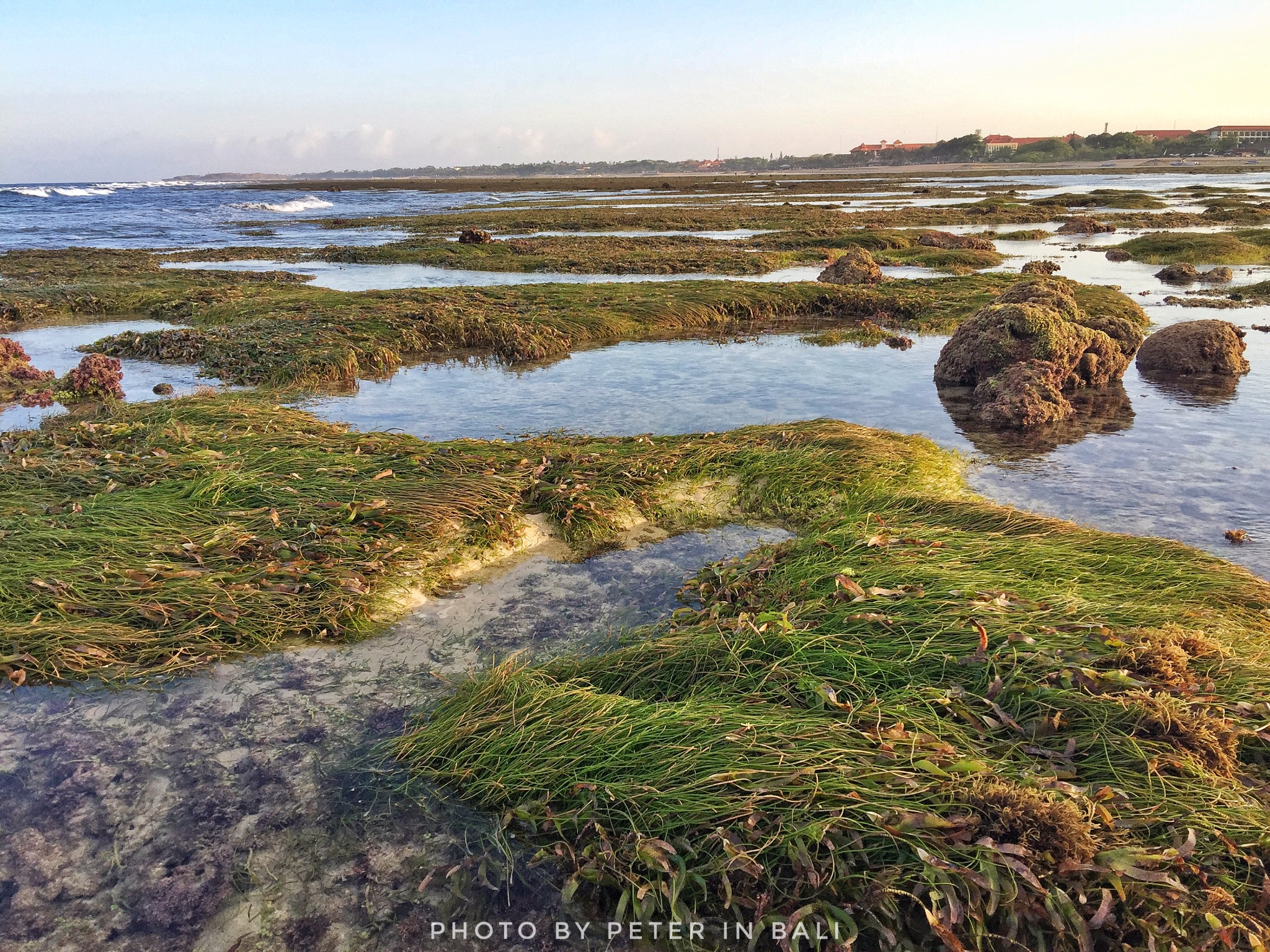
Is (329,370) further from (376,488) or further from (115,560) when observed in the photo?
(115,560)

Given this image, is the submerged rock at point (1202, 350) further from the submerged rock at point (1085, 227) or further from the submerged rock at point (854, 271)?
the submerged rock at point (1085, 227)

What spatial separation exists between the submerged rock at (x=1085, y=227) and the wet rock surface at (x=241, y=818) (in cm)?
3844

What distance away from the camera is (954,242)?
28547 mm

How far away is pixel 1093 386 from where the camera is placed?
11711mm

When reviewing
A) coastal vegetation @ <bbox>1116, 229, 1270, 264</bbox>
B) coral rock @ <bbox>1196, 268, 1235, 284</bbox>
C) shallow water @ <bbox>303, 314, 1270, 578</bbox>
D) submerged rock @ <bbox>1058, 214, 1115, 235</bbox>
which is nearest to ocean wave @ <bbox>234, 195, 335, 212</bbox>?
submerged rock @ <bbox>1058, 214, 1115, 235</bbox>

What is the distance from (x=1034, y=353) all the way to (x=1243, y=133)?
22121 centimetres

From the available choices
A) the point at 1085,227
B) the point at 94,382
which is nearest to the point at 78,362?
the point at 94,382

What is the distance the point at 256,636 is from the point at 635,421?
19.2ft

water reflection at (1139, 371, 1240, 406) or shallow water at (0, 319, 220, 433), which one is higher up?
shallow water at (0, 319, 220, 433)

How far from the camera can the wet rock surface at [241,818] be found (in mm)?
2840

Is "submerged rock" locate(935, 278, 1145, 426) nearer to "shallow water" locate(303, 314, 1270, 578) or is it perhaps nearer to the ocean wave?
"shallow water" locate(303, 314, 1270, 578)

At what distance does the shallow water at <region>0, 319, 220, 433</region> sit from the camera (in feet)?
32.1

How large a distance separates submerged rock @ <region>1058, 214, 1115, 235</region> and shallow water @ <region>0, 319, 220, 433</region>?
37.2 meters

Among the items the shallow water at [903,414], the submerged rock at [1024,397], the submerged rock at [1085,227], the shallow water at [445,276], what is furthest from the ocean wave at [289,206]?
the submerged rock at [1024,397]
